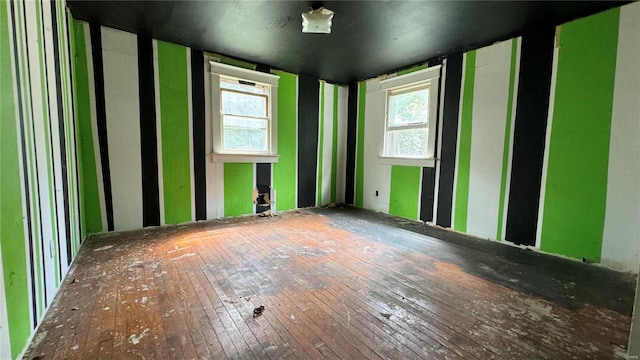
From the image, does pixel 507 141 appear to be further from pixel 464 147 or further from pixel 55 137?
pixel 55 137

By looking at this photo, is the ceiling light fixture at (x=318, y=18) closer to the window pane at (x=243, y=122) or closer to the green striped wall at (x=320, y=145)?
the window pane at (x=243, y=122)

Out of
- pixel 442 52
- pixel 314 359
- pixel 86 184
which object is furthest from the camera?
pixel 442 52

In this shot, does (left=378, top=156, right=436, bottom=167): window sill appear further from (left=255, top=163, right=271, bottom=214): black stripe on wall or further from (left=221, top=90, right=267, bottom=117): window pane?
(left=221, top=90, right=267, bottom=117): window pane

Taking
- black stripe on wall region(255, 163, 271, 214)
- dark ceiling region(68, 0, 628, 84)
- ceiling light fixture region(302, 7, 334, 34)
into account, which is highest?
dark ceiling region(68, 0, 628, 84)

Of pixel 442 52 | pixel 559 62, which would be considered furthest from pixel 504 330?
pixel 442 52

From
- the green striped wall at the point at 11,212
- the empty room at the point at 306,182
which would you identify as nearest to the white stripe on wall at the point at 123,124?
the empty room at the point at 306,182

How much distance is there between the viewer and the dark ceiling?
262 cm

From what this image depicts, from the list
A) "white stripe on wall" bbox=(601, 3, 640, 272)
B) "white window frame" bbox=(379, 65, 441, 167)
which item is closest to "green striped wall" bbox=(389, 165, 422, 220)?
"white window frame" bbox=(379, 65, 441, 167)

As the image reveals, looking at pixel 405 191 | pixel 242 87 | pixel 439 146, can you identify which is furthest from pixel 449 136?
pixel 242 87

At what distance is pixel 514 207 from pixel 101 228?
5.20 meters

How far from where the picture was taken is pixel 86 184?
325 cm

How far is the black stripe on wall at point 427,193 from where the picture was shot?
416 centimetres

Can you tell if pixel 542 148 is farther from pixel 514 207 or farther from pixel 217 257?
pixel 217 257

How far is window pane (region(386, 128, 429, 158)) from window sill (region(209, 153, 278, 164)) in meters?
2.10
